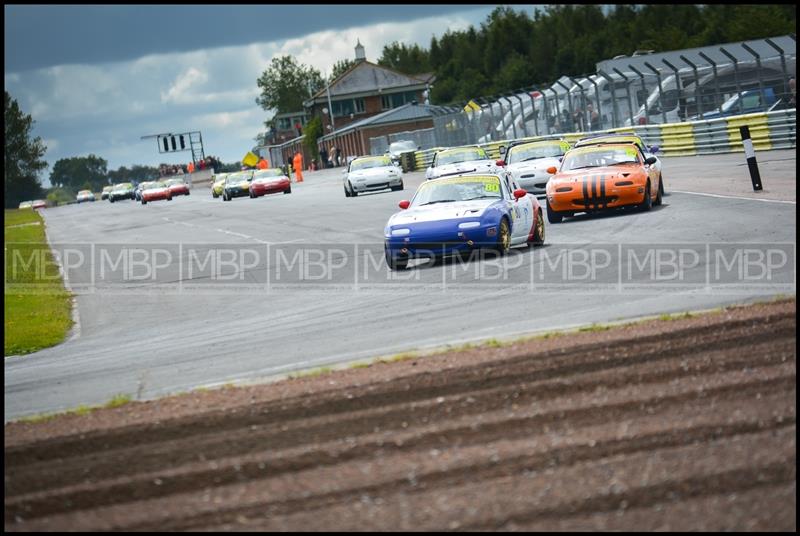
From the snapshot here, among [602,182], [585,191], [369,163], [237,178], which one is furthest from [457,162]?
[237,178]

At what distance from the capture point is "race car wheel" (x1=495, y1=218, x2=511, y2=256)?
54.6ft

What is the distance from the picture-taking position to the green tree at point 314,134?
425 ft

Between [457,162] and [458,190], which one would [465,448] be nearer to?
[458,190]

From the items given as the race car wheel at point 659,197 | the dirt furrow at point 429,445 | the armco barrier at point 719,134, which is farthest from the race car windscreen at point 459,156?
the dirt furrow at point 429,445

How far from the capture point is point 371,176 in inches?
1628

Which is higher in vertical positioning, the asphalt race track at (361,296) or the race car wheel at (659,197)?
the race car wheel at (659,197)

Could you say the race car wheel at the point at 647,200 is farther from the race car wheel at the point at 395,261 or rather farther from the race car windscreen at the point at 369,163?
the race car windscreen at the point at 369,163

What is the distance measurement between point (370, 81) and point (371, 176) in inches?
3518

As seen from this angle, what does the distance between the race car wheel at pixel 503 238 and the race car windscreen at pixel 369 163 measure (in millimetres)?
25520

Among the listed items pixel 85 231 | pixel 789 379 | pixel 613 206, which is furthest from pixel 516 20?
pixel 789 379

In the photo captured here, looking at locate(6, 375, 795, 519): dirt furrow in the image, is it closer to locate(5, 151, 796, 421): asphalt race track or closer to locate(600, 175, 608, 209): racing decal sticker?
locate(5, 151, 796, 421): asphalt race track

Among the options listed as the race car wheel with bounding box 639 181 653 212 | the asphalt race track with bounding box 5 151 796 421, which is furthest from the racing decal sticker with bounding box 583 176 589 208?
the race car wheel with bounding box 639 181 653 212

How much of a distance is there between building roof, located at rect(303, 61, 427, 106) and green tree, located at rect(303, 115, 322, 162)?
107 inches

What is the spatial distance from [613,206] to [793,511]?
15.3 m
